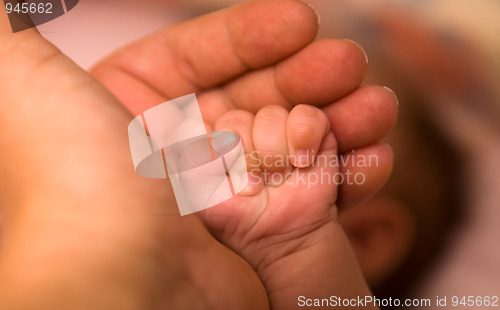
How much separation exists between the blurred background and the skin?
18 centimetres

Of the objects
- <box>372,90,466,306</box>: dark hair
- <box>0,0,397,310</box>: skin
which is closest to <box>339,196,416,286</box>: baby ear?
<box>372,90,466,306</box>: dark hair

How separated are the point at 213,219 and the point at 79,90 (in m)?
0.12

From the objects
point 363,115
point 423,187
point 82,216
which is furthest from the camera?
point 423,187

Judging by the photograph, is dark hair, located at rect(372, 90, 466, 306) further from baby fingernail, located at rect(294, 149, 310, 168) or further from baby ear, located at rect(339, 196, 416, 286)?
baby fingernail, located at rect(294, 149, 310, 168)

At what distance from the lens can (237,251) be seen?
340 mm

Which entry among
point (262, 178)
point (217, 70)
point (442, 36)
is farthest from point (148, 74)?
point (442, 36)

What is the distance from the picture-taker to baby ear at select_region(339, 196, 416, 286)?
550 mm

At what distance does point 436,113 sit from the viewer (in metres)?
0.60

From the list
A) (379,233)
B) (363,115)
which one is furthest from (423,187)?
(363,115)

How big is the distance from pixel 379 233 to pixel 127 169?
375 mm

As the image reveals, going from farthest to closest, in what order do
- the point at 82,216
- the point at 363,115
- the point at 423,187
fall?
the point at 423,187 < the point at 363,115 < the point at 82,216

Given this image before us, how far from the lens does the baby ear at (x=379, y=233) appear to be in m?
0.55

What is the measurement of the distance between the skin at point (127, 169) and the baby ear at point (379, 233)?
0.53 feet

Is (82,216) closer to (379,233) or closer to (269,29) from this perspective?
(269,29)
